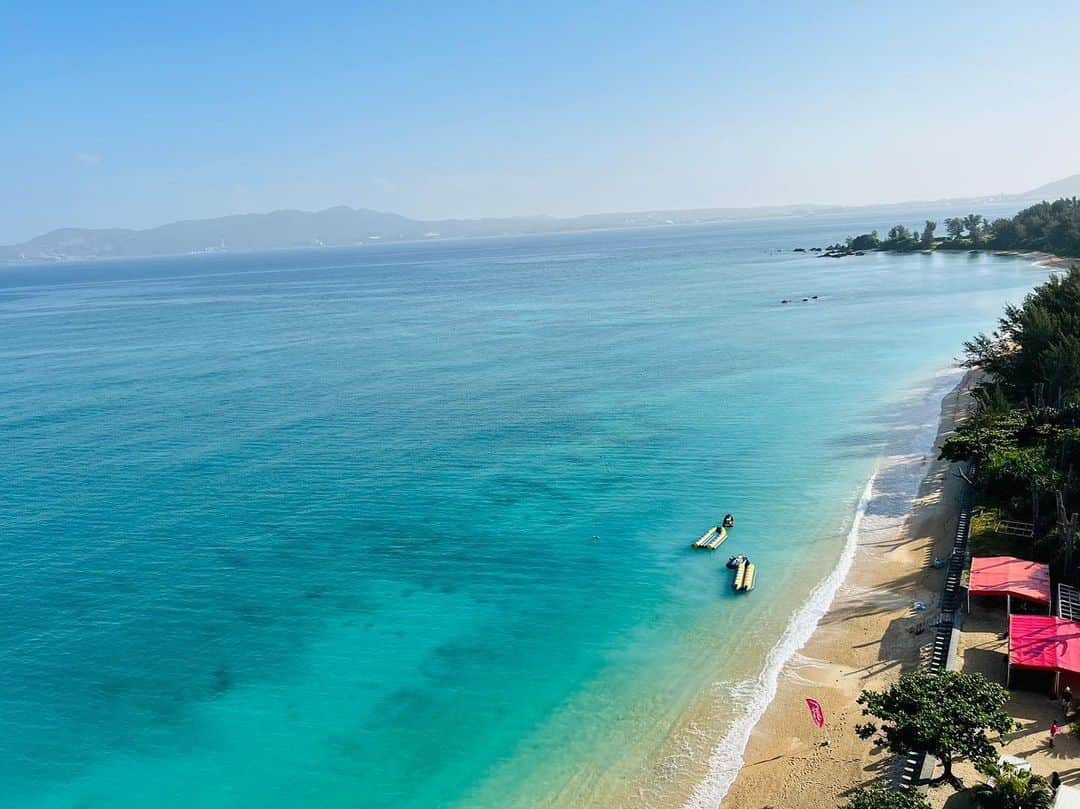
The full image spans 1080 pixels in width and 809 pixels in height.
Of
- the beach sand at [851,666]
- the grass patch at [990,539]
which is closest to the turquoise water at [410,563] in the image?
the beach sand at [851,666]

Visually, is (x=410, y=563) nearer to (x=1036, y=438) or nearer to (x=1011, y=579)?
(x=1011, y=579)

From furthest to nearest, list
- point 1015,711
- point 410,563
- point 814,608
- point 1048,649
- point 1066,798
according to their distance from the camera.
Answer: point 410,563
point 814,608
point 1048,649
point 1015,711
point 1066,798

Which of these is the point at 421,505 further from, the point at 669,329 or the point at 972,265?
the point at 972,265

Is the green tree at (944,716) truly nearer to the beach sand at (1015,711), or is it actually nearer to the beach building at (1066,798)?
the beach sand at (1015,711)

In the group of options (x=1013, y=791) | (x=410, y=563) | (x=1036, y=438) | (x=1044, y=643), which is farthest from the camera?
(x=1036, y=438)

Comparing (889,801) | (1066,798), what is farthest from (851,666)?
(889,801)

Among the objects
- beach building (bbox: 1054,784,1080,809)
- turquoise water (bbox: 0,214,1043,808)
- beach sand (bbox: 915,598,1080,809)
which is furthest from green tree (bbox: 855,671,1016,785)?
turquoise water (bbox: 0,214,1043,808)
